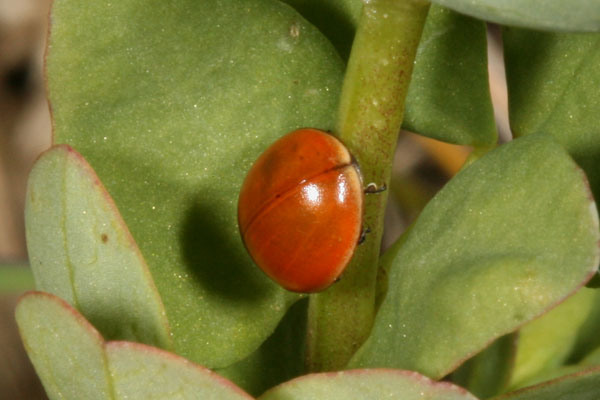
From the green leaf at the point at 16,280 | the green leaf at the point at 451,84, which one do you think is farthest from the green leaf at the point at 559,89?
the green leaf at the point at 16,280

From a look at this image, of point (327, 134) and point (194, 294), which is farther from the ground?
point (327, 134)

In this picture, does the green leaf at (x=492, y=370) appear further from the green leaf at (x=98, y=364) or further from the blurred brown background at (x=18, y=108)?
the blurred brown background at (x=18, y=108)

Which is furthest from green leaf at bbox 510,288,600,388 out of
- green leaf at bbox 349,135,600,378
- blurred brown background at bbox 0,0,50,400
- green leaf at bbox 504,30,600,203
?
blurred brown background at bbox 0,0,50,400

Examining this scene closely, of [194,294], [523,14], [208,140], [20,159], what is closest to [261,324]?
[194,294]

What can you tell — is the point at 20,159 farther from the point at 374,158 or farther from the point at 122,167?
the point at 374,158

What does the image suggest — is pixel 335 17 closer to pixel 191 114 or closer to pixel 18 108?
pixel 191 114
